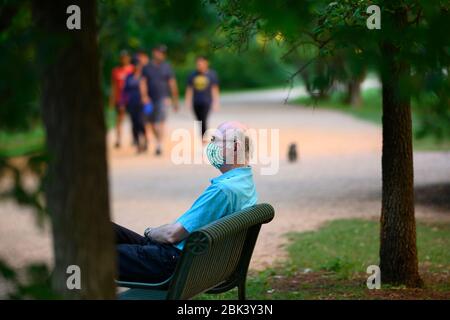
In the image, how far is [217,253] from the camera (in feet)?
17.8

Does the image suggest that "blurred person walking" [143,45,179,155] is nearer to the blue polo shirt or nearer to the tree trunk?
the blue polo shirt

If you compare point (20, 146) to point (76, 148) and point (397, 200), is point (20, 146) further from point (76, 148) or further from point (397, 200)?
point (397, 200)

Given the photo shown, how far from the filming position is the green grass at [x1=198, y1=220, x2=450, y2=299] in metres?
6.95

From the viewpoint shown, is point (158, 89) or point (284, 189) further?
point (158, 89)

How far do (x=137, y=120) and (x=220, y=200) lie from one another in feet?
45.4

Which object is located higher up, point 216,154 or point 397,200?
point 216,154

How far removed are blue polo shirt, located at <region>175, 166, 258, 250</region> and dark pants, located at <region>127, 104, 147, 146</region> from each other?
13340mm

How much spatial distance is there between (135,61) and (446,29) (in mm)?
17134

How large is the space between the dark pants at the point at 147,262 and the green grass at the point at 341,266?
162 centimetres

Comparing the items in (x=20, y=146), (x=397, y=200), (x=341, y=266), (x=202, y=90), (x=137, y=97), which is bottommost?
(x=341, y=266)

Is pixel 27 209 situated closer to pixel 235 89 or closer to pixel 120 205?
pixel 120 205

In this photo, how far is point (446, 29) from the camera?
144 inches

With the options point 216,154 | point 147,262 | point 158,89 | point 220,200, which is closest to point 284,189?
point 158,89
